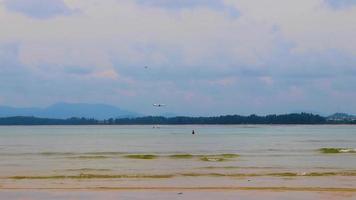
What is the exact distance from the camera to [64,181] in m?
30.6

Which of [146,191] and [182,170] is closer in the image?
[146,191]

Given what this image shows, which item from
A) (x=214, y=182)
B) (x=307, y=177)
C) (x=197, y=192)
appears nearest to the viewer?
(x=197, y=192)

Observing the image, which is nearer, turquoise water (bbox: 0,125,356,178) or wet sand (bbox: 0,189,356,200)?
wet sand (bbox: 0,189,356,200)

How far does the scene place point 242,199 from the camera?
2194cm

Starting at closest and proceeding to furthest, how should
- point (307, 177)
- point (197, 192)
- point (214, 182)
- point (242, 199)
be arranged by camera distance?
point (242, 199)
point (197, 192)
point (214, 182)
point (307, 177)

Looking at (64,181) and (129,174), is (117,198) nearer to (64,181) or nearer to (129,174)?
(64,181)

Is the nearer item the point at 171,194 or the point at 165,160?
the point at 171,194

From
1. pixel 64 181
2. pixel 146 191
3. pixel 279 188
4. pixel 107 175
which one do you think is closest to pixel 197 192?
pixel 146 191

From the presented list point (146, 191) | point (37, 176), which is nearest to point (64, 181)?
point (37, 176)

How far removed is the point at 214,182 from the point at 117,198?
810cm

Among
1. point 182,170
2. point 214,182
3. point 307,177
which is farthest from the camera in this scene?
point 182,170

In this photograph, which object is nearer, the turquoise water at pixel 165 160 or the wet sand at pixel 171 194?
the wet sand at pixel 171 194

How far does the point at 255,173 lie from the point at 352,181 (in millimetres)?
6829

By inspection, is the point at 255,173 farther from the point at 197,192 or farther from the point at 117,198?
the point at 117,198
